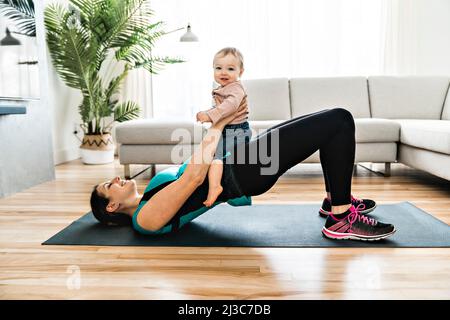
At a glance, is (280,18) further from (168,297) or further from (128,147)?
(168,297)

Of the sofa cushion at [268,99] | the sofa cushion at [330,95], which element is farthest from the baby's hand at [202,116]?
the sofa cushion at [330,95]

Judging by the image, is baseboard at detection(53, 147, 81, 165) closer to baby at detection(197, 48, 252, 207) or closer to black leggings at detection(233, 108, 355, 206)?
baby at detection(197, 48, 252, 207)

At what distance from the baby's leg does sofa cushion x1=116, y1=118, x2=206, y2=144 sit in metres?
1.66

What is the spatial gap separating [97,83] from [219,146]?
3.02 m

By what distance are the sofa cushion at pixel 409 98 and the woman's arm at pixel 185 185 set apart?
2619 mm

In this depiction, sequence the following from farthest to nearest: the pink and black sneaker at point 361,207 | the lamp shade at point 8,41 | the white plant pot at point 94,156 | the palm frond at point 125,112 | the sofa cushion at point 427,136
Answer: the palm frond at point 125,112 < the white plant pot at point 94,156 < the lamp shade at point 8,41 < the sofa cushion at point 427,136 < the pink and black sneaker at point 361,207

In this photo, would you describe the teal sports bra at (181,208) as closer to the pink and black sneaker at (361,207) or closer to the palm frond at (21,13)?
the pink and black sneaker at (361,207)

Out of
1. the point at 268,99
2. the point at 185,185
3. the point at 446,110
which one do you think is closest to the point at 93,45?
the point at 268,99

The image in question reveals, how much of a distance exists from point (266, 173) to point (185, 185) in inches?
12.8

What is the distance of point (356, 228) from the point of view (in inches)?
69.2

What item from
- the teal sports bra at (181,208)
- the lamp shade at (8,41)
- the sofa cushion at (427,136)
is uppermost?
the lamp shade at (8,41)

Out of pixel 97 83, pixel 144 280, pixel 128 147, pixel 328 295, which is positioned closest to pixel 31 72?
pixel 128 147

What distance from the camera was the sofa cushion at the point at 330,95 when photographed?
12.8ft

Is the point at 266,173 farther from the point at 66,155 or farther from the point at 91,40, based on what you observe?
the point at 66,155
